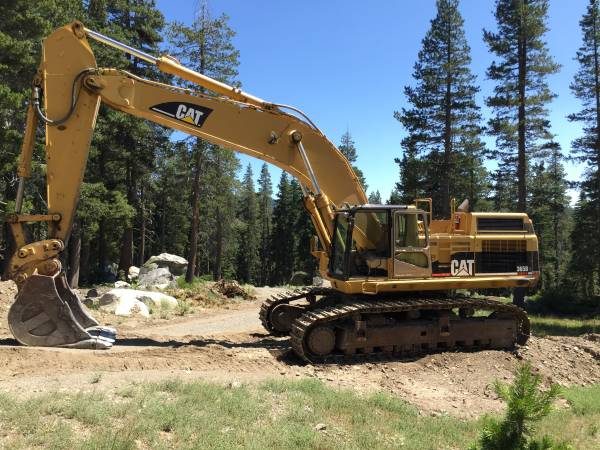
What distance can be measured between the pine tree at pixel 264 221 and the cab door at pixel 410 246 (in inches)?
2230

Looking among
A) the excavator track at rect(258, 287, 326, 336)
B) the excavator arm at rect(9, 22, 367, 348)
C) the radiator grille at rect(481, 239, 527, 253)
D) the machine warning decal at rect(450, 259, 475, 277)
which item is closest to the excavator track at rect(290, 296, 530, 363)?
the machine warning decal at rect(450, 259, 475, 277)

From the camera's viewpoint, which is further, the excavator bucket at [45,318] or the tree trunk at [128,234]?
the tree trunk at [128,234]

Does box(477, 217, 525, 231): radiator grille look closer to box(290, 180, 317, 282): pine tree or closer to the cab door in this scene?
the cab door

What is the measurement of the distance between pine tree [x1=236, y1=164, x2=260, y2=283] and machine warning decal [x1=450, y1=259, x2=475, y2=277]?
55.2 meters

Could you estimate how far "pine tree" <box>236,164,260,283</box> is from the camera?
6600 centimetres

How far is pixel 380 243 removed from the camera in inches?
392

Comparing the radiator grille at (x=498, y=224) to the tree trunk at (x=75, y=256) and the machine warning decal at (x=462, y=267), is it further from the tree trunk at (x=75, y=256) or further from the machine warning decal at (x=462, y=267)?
the tree trunk at (x=75, y=256)

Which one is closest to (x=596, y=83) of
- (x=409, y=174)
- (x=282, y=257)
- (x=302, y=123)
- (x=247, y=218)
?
(x=409, y=174)

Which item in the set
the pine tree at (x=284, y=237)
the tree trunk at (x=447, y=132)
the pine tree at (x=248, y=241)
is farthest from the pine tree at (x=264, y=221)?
the tree trunk at (x=447, y=132)

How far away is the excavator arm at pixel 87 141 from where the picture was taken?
335 inches

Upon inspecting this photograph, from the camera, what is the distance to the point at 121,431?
520 cm

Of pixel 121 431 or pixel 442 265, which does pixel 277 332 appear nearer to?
pixel 442 265

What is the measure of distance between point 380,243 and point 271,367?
3114mm

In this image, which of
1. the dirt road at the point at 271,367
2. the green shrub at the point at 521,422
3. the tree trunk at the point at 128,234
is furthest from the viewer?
the tree trunk at the point at 128,234
